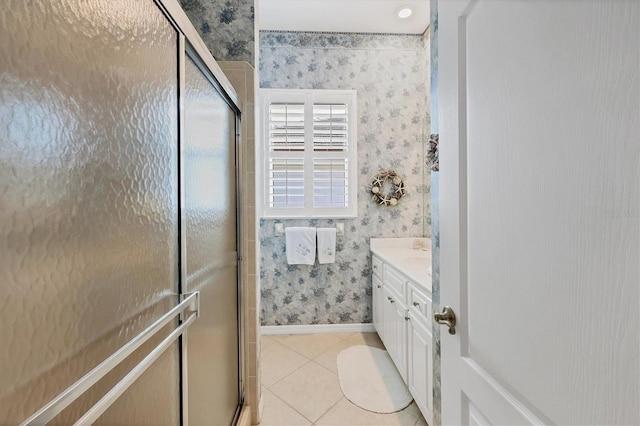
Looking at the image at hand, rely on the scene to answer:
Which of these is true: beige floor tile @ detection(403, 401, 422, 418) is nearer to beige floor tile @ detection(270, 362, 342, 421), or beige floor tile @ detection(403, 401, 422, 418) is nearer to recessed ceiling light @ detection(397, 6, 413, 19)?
beige floor tile @ detection(270, 362, 342, 421)

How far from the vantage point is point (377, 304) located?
252 cm

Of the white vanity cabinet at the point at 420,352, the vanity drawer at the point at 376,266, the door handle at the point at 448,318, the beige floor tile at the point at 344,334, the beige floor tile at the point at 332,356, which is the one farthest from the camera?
the beige floor tile at the point at 344,334

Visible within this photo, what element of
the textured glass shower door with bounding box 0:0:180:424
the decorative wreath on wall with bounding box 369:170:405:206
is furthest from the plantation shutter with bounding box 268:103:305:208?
the textured glass shower door with bounding box 0:0:180:424

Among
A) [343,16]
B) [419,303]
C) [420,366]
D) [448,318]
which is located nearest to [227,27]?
[343,16]

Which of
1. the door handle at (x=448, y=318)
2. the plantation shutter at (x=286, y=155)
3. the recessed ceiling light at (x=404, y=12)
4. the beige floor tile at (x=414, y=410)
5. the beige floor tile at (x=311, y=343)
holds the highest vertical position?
the recessed ceiling light at (x=404, y=12)

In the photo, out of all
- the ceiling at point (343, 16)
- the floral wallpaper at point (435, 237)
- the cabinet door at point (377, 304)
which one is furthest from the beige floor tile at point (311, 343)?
the ceiling at point (343, 16)

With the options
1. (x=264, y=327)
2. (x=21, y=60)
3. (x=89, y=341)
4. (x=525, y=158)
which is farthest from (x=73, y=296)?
(x=264, y=327)

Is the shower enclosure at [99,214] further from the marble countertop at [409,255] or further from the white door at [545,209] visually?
the marble countertop at [409,255]

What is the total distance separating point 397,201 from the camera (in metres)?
2.74

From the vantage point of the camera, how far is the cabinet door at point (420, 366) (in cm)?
145

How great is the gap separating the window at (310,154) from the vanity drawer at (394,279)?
0.73 meters

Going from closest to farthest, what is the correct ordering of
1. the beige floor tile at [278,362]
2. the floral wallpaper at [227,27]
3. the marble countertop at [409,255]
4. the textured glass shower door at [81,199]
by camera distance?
the textured glass shower door at [81,199]
the floral wallpaper at [227,27]
the marble countertop at [409,255]
the beige floor tile at [278,362]

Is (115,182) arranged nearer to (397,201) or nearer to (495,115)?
(495,115)

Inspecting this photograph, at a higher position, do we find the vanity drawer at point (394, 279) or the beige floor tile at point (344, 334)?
the vanity drawer at point (394, 279)
